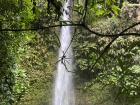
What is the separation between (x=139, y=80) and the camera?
9.52 meters

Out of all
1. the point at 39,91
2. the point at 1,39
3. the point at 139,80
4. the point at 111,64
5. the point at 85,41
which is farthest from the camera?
the point at 85,41

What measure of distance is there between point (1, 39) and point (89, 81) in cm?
487

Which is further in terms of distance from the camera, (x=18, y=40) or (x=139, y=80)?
(x=139, y=80)

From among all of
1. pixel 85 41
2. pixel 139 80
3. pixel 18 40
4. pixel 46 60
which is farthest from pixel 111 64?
pixel 18 40

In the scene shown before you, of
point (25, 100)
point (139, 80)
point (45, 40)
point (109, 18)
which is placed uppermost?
point (109, 18)

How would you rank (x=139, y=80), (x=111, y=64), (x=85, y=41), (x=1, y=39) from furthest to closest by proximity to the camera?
(x=85, y=41), (x=111, y=64), (x=139, y=80), (x=1, y=39)

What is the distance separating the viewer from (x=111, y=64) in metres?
10.1

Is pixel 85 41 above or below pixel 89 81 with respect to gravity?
above

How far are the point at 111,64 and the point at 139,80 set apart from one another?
101 cm

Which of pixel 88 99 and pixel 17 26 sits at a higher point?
pixel 17 26

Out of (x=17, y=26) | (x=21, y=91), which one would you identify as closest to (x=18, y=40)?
(x=17, y=26)

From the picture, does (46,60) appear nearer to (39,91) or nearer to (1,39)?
(39,91)

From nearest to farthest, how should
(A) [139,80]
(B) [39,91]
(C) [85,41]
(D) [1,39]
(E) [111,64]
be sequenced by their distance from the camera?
1. (D) [1,39]
2. (A) [139,80]
3. (E) [111,64]
4. (B) [39,91]
5. (C) [85,41]

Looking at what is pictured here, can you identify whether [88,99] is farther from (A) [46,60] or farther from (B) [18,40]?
(B) [18,40]
